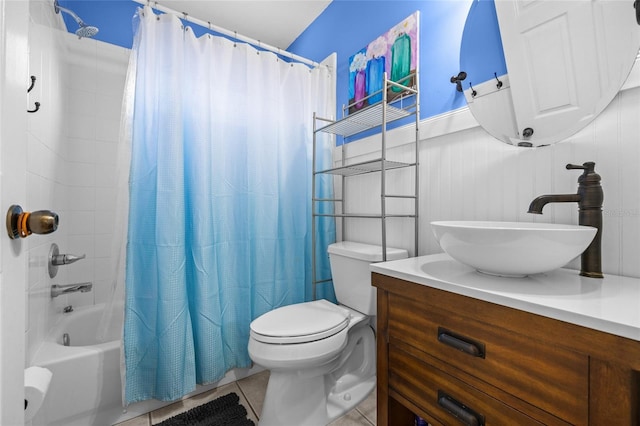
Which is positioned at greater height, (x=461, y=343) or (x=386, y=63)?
(x=386, y=63)

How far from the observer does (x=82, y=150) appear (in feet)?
5.94

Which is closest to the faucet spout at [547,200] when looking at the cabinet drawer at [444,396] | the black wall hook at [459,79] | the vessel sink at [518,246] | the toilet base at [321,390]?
the vessel sink at [518,246]

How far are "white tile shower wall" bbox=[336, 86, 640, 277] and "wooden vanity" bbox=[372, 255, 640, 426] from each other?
0.68 ft

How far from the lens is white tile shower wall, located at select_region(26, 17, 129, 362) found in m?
1.47

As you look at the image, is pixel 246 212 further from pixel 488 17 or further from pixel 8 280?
pixel 488 17

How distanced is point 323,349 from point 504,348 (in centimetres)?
73

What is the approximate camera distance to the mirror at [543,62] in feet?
2.85

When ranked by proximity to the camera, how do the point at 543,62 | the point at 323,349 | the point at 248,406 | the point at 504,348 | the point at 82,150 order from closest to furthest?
the point at 504,348 < the point at 543,62 < the point at 323,349 < the point at 248,406 < the point at 82,150

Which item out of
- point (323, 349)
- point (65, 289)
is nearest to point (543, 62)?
point (323, 349)

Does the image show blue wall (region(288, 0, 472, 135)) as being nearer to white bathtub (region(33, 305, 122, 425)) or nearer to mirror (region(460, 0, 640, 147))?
mirror (region(460, 0, 640, 147))

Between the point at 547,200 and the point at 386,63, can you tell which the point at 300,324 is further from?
the point at 386,63

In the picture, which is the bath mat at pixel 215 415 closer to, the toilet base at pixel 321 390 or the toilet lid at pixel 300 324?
the toilet base at pixel 321 390

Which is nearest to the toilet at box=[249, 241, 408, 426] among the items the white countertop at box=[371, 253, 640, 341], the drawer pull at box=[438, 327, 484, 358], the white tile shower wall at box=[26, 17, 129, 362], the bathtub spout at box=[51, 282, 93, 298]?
the white countertop at box=[371, 253, 640, 341]

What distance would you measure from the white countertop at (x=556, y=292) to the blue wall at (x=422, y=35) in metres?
0.81
